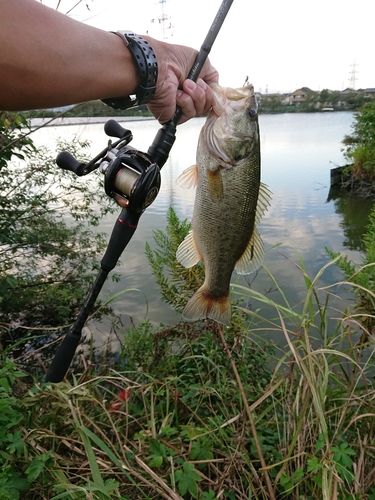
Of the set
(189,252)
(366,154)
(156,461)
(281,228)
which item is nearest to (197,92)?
(189,252)

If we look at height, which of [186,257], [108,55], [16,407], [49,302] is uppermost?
[108,55]

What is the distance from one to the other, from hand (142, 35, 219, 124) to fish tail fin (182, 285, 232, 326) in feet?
3.36

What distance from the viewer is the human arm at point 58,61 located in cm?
114

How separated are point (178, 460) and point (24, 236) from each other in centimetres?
375

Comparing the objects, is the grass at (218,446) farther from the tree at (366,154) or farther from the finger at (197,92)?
the tree at (366,154)

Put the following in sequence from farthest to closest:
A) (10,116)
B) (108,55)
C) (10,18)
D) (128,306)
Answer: (128,306) < (10,116) < (108,55) < (10,18)

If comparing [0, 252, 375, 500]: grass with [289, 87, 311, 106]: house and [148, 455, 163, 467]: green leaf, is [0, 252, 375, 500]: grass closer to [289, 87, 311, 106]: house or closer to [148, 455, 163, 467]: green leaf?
[148, 455, 163, 467]: green leaf

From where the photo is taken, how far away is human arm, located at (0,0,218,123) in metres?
1.14

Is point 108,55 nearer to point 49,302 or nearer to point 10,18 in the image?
point 10,18

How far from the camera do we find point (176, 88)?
1.80 metres

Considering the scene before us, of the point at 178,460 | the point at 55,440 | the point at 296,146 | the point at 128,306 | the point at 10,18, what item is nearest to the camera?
the point at 10,18

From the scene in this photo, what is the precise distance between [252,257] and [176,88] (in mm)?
1017

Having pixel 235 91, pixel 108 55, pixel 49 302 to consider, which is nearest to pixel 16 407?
pixel 108 55

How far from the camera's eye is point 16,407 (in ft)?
7.14
